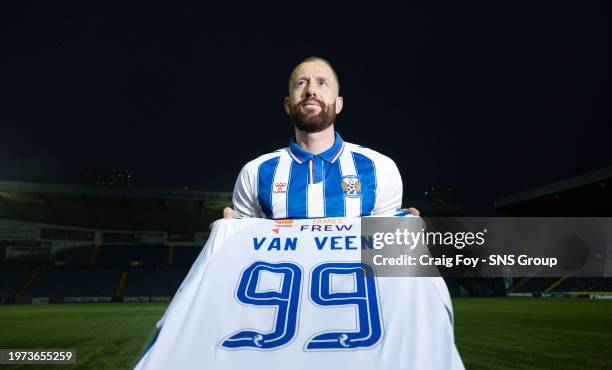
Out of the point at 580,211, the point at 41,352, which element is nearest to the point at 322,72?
the point at 41,352

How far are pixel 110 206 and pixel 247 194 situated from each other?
30466 mm

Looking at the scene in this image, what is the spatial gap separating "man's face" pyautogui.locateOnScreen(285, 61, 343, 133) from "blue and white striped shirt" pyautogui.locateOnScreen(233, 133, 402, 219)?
0.46ft

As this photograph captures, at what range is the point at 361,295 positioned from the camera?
1360 mm

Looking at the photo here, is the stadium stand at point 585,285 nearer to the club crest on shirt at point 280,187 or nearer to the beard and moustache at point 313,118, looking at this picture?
the beard and moustache at point 313,118

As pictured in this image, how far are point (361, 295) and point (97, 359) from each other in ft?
15.4

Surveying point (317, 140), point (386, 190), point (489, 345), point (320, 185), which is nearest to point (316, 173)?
point (320, 185)

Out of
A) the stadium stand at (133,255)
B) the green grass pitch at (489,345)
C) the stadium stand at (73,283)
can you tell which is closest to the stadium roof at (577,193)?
the green grass pitch at (489,345)

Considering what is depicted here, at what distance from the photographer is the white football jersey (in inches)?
46.7

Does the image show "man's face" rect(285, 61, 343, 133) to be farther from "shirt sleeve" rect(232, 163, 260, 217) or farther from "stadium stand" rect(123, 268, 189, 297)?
"stadium stand" rect(123, 268, 189, 297)

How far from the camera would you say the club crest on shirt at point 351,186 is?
1.97 m

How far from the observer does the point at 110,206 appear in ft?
96.4

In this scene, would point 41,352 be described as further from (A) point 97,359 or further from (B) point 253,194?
(B) point 253,194

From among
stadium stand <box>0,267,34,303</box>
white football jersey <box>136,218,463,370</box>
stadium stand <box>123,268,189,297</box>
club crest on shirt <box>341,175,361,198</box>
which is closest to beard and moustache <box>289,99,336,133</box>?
club crest on shirt <box>341,175,361,198</box>

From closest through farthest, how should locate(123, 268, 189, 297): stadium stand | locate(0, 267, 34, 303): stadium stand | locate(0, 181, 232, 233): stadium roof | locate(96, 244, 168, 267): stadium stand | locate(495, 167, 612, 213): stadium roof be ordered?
locate(495, 167, 612, 213): stadium roof → locate(0, 181, 232, 233): stadium roof → locate(0, 267, 34, 303): stadium stand → locate(123, 268, 189, 297): stadium stand → locate(96, 244, 168, 267): stadium stand
